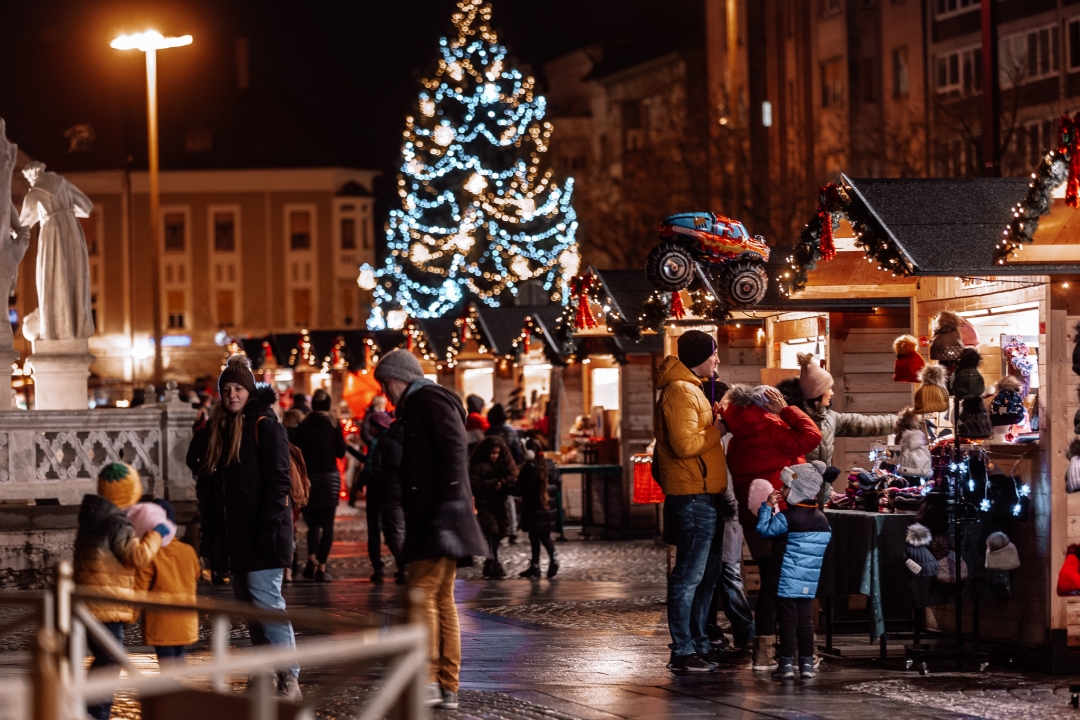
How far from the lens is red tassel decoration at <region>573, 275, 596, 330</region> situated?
896 inches

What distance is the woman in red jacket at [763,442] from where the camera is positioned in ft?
38.8

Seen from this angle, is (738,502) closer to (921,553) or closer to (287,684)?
(921,553)

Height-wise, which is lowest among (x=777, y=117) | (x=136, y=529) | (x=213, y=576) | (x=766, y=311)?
(x=213, y=576)

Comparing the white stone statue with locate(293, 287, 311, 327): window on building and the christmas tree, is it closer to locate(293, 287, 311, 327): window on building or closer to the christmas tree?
the christmas tree

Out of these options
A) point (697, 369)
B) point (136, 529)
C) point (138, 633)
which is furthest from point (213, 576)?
point (136, 529)

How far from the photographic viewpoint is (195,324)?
298 ft

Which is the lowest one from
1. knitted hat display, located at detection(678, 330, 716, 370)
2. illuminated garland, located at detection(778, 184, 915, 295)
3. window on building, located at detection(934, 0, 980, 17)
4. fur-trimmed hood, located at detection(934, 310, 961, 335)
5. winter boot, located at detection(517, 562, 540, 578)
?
winter boot, located at detection(517, 562, 540, 578)

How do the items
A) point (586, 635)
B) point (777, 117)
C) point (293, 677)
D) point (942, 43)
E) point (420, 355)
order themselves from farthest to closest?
point (777, 117) → point (942, 43) → point (420, 355) → point (586, 635) → point (293, 677)

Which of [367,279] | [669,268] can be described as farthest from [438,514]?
[367,279]

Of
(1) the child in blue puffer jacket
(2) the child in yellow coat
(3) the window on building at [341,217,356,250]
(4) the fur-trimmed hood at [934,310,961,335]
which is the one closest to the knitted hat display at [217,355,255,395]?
(2) the child in yellow coat

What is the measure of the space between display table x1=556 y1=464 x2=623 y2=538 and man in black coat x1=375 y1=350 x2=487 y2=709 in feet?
46.6

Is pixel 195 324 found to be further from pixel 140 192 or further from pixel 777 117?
pixel 777 117

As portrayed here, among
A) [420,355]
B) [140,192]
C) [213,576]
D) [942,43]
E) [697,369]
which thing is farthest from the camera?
[140,192]

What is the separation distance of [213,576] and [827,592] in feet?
27.4
